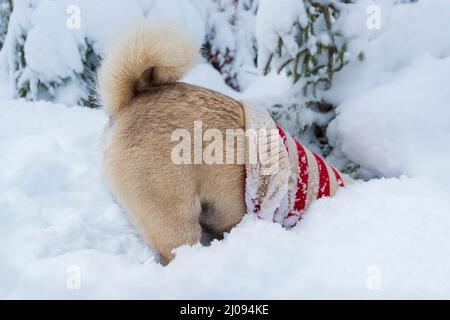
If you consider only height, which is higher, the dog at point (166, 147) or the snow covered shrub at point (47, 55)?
the dog at point (166, 147)

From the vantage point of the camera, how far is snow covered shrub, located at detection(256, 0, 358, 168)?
2.63m

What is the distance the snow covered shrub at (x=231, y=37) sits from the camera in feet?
16.4

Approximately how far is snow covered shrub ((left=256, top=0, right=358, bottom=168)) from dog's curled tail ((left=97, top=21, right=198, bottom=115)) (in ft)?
3.46

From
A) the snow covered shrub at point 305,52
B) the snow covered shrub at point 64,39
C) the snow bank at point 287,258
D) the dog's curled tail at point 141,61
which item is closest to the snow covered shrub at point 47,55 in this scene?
the snow covered shrub at point 64,39

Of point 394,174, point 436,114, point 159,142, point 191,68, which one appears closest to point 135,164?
point 159,142

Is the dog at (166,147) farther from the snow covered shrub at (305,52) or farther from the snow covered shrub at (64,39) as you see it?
the snow covered shrub at (64,39)

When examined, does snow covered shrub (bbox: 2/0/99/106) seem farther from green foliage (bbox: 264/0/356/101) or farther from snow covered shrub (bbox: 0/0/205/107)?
green foliage (bbox: 264/0/356/101)

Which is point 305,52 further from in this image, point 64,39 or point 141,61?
point 64,39

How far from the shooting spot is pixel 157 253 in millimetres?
1728

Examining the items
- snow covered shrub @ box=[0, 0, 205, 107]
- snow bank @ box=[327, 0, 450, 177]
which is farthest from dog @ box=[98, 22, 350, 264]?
snow covered shrub @ box=[0, 0, 205, 107]

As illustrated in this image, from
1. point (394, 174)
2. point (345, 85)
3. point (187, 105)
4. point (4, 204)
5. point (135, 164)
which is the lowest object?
point (4, 204)

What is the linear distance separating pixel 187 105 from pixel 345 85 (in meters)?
1.52

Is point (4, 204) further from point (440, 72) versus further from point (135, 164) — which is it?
point (440, 72)

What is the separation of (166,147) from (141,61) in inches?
13.5
